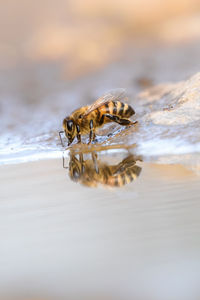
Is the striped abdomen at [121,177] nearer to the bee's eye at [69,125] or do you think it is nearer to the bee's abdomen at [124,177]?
the bee's abdomen at [124,177]

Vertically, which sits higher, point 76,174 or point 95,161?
point 95,161

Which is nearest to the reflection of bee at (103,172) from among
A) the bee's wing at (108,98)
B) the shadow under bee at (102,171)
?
the shadow under bee at (102,171)

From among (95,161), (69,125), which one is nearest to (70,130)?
(69,125)

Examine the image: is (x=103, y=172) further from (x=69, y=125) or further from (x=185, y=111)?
(x=69, y=125)

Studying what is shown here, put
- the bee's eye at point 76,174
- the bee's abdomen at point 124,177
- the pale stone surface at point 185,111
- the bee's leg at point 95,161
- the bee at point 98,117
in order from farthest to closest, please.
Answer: the bee at point 98,117 → the pale stone surface at point 185,111 → the bee's leg at point 95,161 → the bee's eye at point 76,174 → the bee's abdomen at point 124,177

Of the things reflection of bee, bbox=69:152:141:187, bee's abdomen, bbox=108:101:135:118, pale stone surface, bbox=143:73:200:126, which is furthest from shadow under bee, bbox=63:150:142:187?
bee's abdomen, bbox=108:101:135:118

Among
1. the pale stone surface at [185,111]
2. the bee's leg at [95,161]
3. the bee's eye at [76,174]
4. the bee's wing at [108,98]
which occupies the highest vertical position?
the bee's wing at [108,98]
